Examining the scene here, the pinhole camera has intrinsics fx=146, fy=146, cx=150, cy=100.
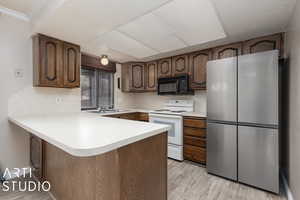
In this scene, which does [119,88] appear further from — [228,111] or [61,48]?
[228,111]

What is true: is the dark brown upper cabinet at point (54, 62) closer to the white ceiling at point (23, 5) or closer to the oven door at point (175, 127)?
the white ceiling at point (23, 5)

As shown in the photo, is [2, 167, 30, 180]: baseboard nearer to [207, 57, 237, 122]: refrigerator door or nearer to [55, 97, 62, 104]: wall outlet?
[55, 97, 62, 104]: wall outlet

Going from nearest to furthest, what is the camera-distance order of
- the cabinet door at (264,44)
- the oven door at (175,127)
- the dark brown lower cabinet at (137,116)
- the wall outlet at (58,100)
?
1. the cabinet door at (264,44)
2. the wall outlet at (58,100)
3. the oven door at (175,127)
4. the dark brown lower cabinet at (137,116)

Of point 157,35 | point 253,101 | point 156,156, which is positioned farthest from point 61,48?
point 253,101

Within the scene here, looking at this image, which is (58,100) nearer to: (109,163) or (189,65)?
(109,163)

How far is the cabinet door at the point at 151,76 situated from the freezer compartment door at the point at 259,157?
7.07 feet

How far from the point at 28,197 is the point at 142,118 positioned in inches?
92.1

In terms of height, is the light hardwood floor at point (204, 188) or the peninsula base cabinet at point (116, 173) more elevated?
the peninsula base cabinet at point (116, 173)

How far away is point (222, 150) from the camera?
7.13 ft

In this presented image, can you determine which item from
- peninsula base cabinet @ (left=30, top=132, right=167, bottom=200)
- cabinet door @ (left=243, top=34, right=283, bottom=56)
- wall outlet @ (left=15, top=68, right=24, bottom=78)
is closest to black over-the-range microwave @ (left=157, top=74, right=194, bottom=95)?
cabinet door @ (left=243, top=34, right=283, bottom=56)

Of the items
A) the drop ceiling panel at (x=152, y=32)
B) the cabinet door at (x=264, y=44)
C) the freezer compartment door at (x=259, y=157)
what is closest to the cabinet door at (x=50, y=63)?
the drop ceiling panel at (x=152, y=32)

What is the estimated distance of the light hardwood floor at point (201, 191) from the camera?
5.72 feet

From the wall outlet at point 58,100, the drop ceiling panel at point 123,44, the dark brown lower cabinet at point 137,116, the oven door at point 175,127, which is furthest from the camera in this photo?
the dark brown lower cabinet at point 137,116

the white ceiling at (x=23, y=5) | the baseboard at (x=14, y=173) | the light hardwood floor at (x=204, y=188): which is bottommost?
the light hardwood floor at (x=204, y=188)
